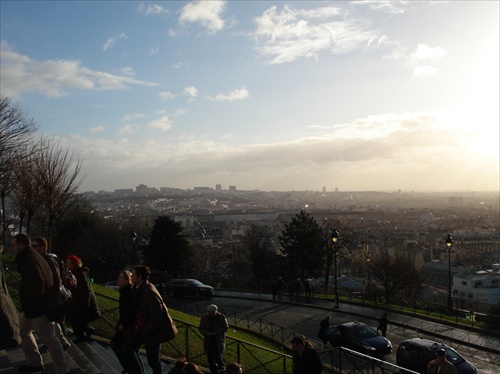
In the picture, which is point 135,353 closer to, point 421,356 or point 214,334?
point 214,334

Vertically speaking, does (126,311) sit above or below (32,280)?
below

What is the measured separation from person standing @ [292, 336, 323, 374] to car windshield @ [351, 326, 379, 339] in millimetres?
7956

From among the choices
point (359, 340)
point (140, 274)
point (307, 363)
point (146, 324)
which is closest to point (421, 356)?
point (359, 340)

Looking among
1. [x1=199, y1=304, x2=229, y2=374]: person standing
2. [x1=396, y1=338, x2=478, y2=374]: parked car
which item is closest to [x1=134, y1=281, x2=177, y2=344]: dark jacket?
[x1=199, y1=304, x2=229, y2=374]: person standing

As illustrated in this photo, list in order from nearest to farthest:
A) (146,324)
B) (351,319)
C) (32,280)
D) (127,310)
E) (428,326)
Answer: (32,280) < (146,324) < (127,310) < (428,326) < (351,319)

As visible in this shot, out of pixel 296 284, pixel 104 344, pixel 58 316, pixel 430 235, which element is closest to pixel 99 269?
pixel 296 284

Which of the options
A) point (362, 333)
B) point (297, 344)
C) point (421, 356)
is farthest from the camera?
point (362, 333)

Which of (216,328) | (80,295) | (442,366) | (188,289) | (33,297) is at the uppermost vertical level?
(33,297)

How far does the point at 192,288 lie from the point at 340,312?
7535 millimetres

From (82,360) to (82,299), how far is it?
929mm

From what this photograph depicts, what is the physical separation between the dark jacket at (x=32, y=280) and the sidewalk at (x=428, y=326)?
13737mm

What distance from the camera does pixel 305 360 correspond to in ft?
21.5

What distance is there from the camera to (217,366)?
785cm

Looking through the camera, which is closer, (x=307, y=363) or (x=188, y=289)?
(x=307, y=363)
